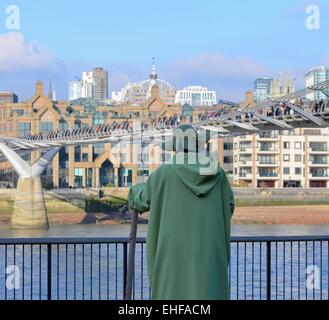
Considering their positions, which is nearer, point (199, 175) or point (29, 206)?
point (199, 175)

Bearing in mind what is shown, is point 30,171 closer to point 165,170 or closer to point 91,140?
point 91,140

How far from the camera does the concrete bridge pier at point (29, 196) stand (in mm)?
44531

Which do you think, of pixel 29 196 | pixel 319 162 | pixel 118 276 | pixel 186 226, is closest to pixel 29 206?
pixel 29 196

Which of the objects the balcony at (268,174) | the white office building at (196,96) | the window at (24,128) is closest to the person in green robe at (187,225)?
the balcony at (268,174)

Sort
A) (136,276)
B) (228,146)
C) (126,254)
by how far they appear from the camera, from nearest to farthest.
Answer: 1. (126,254)
2. (136,276)
3. (228,146)

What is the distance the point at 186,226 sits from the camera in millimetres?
4254

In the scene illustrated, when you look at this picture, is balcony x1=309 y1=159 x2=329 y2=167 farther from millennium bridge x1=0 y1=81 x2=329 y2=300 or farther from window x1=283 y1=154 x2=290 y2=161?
millennium bridge x1=0 y1=81 x2=329 y2=300

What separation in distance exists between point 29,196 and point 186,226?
41.6m

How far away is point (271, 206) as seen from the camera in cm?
5412

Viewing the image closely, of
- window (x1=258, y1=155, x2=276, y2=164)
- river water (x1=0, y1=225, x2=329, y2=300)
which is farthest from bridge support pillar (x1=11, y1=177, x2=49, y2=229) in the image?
window (x1=258, y1=155, x2=276, y2=164)

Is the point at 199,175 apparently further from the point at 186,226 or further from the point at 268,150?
the point at 268,150

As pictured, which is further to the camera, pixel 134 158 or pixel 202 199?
pixel 134 158
